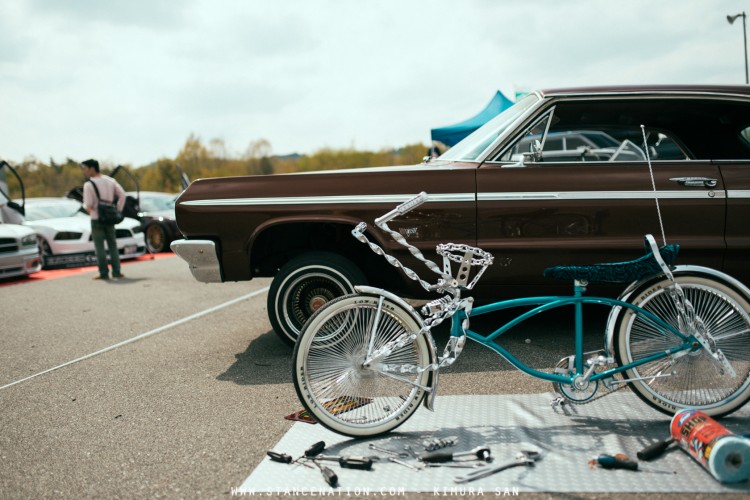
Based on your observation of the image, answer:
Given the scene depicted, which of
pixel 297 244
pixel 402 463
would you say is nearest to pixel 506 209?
pixel 297 244

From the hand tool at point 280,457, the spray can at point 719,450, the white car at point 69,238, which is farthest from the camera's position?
the white car at point 69,238

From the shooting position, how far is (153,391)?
3.98 meters

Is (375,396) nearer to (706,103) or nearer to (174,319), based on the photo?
(706,103)

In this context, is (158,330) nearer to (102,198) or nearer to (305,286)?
(305,286)

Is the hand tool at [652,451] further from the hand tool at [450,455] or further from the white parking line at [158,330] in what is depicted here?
the white parking line at [158,330]

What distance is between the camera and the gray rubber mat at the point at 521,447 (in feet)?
7.98

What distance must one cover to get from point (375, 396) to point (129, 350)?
3.02 meters

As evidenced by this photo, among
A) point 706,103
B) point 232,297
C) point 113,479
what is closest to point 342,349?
point 113,479

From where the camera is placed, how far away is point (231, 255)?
4.48 m

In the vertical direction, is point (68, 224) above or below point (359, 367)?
above

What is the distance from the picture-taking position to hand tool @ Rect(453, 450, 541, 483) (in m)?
A: 2.50

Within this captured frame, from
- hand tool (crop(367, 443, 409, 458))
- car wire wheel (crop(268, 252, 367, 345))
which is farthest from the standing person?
hand tool (crop(367, 443, 409, 458))

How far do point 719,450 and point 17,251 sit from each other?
10.6 metres

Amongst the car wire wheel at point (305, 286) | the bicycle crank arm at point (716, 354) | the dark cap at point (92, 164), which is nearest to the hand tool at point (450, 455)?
the bicycle crank arm at point (716, 354)
